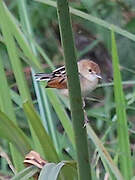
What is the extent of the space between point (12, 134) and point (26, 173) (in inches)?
4.4

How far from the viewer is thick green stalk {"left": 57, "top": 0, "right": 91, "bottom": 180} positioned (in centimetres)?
93

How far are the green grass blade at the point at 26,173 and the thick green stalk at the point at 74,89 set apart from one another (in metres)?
0.12

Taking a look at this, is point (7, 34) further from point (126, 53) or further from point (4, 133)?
point (126, 53)

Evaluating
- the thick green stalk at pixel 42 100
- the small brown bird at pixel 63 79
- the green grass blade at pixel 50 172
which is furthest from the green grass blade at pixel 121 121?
the green grass blade at pixel 50 172

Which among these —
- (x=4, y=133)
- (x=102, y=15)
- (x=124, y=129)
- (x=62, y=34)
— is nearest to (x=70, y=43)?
(x=62, y=34)

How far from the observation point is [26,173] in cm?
111

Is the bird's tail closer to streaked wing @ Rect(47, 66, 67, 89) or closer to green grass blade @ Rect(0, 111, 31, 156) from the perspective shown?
streaked wing @ Rect(47, 66, 67, 89)

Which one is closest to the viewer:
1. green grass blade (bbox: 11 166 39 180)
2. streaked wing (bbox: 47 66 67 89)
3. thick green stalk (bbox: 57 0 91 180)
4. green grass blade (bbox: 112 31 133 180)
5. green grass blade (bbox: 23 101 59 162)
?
thick green stalk (bbox: 57 0 91 180)

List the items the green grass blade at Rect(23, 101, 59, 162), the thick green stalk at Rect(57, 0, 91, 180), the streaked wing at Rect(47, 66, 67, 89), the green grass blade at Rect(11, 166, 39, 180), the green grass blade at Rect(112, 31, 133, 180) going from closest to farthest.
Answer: the thick green stalk at Rect(57, 0, 91, 180) → the green grass blade at Rect(11, 166, 39, 180) → the green grass blade at Rect(23, 101, 59, 162) → the green grass blade at Rect(112, 31, 133, 180) → the streaked wing at Rect(47, 66, 67, 89)

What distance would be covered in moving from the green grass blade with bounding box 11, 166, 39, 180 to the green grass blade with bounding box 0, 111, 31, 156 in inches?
3.1

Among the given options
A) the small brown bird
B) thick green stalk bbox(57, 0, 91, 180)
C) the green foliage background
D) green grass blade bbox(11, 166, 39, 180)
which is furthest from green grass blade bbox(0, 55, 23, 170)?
thick green stalk bbox(57, 0, 91, 180)

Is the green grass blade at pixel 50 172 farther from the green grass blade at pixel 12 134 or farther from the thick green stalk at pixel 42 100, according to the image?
the thick green stalk at pixel 42 100

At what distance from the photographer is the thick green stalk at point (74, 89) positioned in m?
0.93

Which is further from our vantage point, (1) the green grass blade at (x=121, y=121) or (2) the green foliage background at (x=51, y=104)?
(1) the green grass blade at (x=121, y=121)
